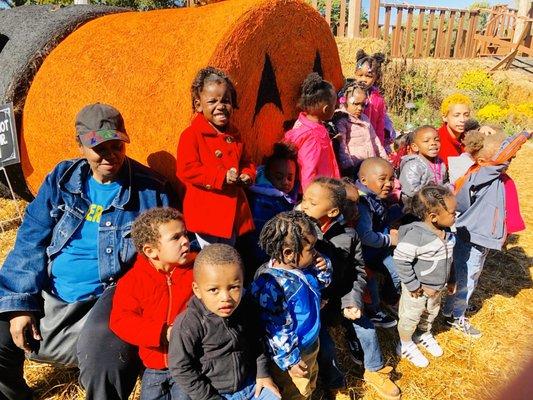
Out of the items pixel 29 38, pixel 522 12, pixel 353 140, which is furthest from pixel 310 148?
pixel 522 12

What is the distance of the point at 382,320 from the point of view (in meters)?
3.60

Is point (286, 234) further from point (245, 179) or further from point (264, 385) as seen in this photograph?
point (264, 385)

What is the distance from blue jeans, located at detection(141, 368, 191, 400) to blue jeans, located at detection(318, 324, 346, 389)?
0.99 meters

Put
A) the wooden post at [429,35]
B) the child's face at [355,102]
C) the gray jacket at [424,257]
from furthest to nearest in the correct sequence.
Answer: the wooden post at [429,35] → the child's face at [355,102] → the gray jacket at [424,257]

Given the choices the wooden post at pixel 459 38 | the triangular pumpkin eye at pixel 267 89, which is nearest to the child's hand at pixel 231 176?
the triangular pumpkin eye at pixel 267 89

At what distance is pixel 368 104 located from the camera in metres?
4.41

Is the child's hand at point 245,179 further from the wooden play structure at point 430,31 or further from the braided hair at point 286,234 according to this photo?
the wooden play structure at point 430,31

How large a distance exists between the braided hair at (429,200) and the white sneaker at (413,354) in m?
Answer: 1.00

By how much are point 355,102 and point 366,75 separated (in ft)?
2.45

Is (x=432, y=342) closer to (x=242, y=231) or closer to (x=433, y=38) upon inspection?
(x=242, y=231)

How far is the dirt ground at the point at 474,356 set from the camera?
3.01m

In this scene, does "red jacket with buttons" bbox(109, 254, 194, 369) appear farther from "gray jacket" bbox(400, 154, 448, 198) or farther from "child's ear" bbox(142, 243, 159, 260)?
"gray jacket" bbox(400, 154, 448, 198)

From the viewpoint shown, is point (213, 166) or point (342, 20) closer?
point (213, 166)

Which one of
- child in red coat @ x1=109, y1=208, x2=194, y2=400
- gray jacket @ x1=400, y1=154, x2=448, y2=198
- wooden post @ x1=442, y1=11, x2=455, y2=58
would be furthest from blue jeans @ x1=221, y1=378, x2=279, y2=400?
wooden post @ x1=442, y1=11, x2=455, y2=58
